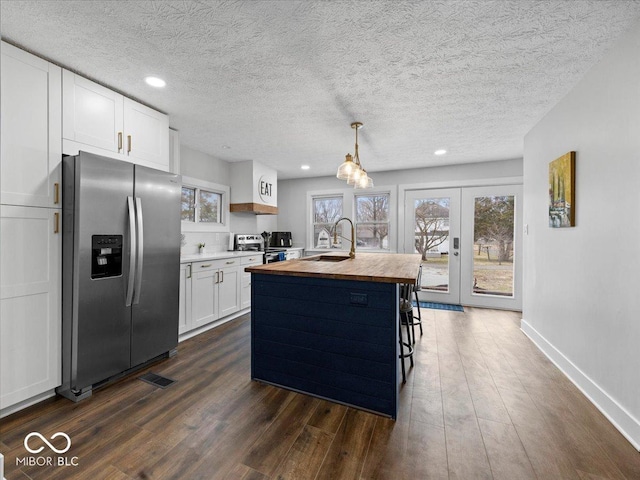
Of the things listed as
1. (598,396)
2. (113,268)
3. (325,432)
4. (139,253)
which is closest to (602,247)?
(598,396)

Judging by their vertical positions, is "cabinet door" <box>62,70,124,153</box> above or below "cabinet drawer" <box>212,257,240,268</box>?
above

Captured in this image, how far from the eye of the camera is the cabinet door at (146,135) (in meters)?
2.57

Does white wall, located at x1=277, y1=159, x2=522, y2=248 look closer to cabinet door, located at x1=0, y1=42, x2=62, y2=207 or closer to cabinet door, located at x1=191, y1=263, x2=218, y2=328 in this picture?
cabinet door, located at x1=191, y1=263, x2=218, y2=328

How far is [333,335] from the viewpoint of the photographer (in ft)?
6.70

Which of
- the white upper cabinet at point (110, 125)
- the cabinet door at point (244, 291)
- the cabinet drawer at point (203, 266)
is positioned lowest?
the cabinet door at point (244, 291)

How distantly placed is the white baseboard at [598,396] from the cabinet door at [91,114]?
420 cm

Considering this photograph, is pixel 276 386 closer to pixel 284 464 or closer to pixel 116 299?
pixel 284 464

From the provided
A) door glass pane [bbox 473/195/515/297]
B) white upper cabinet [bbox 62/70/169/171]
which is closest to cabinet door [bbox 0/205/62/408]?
white upper cabinet [bbox 62/70/169/171]

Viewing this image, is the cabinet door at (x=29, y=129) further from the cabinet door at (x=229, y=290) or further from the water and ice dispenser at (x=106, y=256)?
the cabinet door at (x=229, y=290)

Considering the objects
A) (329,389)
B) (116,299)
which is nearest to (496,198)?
(329,389)

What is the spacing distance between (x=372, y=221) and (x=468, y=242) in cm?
174

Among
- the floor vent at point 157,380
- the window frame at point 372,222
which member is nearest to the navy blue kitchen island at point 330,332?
the floor vent at point 157,380

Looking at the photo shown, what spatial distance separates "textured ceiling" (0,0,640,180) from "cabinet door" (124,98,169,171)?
0.41 ft

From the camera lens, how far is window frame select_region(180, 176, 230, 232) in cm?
405
